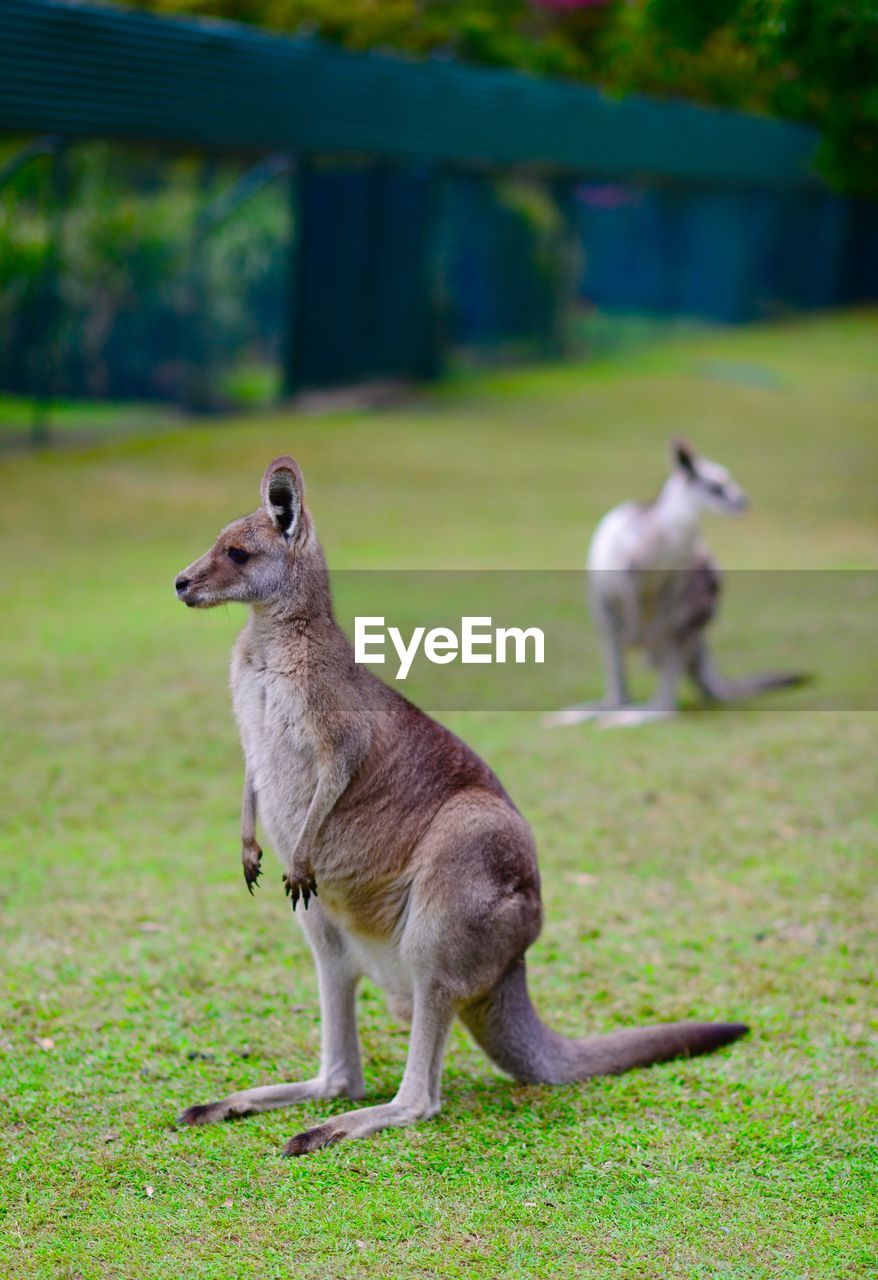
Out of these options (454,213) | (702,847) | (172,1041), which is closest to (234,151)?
(454,213)

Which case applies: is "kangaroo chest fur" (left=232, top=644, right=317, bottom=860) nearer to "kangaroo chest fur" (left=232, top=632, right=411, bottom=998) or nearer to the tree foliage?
"kangaroo chest fur" (left=232, top=632, right=411, bottom=998)

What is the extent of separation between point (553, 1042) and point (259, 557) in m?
1.24

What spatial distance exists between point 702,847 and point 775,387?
539 inches

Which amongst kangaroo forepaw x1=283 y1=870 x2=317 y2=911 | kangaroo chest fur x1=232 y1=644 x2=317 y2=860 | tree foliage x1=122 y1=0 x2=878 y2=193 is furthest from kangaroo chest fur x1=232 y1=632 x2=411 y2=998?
tree foliage x1=122 y1=0 x2=878 y2=193

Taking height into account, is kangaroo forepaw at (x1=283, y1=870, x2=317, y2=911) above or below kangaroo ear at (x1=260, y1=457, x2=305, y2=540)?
below

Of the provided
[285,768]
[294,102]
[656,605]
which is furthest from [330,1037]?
[294,102]

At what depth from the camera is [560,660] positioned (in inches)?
310

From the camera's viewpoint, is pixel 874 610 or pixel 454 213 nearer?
pixel 874 610

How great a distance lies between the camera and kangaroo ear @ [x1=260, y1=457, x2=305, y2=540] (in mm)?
3133

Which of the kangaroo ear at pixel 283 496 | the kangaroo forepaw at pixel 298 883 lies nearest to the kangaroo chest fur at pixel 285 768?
the kangaroo forepaw at pixel 298 883

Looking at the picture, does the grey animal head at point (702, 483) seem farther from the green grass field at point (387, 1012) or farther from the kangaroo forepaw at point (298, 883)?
the kangaroo forepaw at point (298, 883)

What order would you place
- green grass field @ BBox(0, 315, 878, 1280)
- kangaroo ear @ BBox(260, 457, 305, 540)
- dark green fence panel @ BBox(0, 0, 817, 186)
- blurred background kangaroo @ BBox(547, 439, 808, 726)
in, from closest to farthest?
green grass field @ BBox(0, 315, 878, 1280) < kangaroo ear @ BBox(260, 457, 305, 540) < blurred background kangaroo @ BBox(547, 439, 808, 726) < dark green fence panel @ BBox(0, 0, 817, 186)

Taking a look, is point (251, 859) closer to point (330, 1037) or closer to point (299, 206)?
point (330, 1037)

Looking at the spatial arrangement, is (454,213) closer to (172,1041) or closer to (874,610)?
(874,610)
